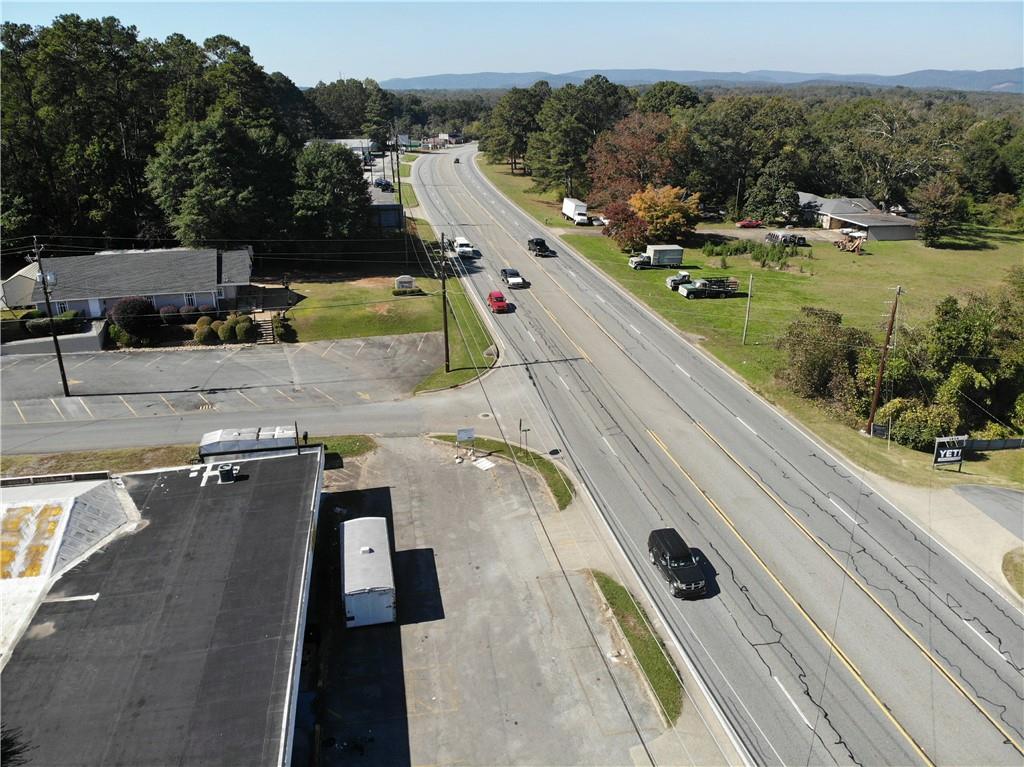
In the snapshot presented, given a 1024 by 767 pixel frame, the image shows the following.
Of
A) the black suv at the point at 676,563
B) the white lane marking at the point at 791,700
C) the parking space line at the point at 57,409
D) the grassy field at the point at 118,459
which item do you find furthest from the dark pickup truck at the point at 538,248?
the white lane marking at the point at 791,700

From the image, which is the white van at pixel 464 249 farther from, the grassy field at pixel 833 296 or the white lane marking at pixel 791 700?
the white lane marking at pixel 791 700

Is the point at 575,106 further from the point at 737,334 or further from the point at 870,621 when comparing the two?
the point at 870,621

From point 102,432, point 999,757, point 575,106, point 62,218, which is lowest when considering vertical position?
point 999,757

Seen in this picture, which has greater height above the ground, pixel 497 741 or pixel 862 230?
pixel 862 230

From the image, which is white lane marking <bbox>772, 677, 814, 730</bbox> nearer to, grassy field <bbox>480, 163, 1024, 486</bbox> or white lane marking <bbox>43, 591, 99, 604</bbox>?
grassy field <bbox>480, 163, 1024, 486</bbox>

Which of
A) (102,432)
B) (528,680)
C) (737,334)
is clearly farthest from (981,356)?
(102,432)

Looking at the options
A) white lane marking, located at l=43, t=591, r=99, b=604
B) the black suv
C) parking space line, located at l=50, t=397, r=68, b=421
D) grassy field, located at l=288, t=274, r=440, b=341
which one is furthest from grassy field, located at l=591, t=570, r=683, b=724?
parking space line, located at l=50, t=397, r=68, b=421
